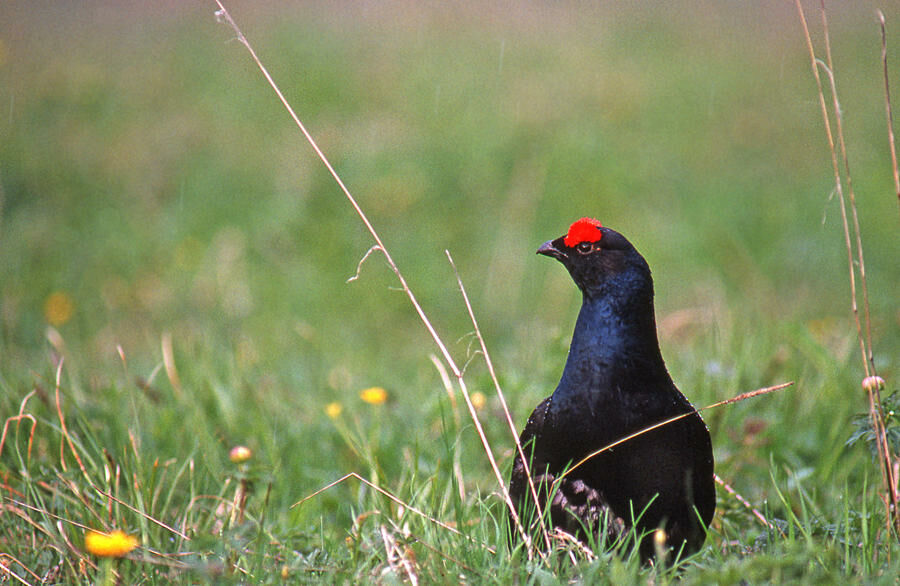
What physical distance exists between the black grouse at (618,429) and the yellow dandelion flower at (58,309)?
3.97 meters

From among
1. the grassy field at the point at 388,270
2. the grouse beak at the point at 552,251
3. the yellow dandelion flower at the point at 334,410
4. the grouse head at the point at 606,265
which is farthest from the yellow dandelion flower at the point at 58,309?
the grouse head at the point at 606,265

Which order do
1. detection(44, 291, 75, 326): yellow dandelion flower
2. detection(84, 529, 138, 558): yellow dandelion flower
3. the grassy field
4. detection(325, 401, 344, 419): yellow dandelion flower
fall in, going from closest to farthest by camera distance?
detection(84, 529, 138, 558): yellow dandelion flower → the grassy field → detection(325, 401, 344, 419): yellow dandelion flower → detection(44, 291, 75, 326): yellow dandelion flower

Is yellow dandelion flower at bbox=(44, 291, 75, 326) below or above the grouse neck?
below

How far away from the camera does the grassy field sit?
2.89 m

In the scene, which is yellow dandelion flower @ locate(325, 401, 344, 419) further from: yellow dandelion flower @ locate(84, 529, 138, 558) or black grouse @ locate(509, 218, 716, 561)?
yellow dandelion flower @ locate(84, 529, 138, 558)

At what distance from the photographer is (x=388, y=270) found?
6.92m

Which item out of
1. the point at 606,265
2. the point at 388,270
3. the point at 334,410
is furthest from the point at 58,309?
the point at 606,265

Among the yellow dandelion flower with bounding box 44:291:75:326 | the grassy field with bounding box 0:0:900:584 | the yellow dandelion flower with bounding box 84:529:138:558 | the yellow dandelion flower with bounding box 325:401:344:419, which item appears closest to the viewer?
the yellow dandelion flower with bounding box 84:529:138:558

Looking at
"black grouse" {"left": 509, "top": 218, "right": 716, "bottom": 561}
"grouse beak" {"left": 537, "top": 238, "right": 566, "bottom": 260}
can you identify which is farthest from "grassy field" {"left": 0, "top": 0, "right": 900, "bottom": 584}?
"grouse beak" {"left": 537, "top": 238, "right": 566, "bottom": 260}

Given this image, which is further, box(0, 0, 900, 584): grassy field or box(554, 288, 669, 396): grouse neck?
box(0, 0, 900, 584): grassy field

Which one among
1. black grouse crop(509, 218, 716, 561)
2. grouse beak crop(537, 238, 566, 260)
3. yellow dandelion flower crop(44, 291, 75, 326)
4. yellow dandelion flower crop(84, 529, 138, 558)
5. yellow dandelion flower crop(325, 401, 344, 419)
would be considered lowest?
yellow dandelion flower crop(44, 291, 75, 326)

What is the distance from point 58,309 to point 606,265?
13.9 ft

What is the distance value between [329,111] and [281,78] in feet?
2.34

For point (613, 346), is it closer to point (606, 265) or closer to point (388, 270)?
point (606, 265)
